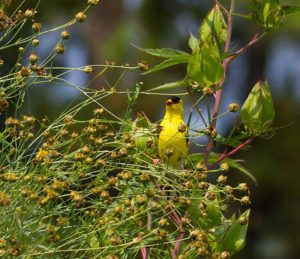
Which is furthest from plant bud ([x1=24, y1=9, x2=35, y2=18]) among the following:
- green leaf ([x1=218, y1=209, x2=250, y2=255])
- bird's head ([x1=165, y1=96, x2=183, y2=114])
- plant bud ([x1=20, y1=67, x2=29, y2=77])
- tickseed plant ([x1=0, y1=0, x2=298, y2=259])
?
bird's head ([x1=165, y1=96, x2=183, y2=114])

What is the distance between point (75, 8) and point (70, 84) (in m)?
6.60

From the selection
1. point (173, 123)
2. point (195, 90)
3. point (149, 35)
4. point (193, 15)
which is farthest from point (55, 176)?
point (193, 15)

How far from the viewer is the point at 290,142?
27.9 ft

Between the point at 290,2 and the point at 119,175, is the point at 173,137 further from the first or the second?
the point at 290,2

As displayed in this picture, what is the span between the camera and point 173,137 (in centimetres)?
205

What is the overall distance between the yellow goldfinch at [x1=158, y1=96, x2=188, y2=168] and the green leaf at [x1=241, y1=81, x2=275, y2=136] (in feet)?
0.46

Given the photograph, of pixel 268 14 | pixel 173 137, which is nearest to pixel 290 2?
pixel 268 14

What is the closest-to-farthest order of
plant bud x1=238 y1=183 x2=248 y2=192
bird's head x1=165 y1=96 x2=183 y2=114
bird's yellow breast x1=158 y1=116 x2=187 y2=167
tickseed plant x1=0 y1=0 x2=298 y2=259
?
tickseed plant x1=0 y1=0 x2=298 y2=259, plant bud x1=238 y1=183 x2=248 y2=192, bird's yellow breast x1=158 y1=116 x2=187 y2=167, bird's head x1=165 y1=96 x2=183 y2=114

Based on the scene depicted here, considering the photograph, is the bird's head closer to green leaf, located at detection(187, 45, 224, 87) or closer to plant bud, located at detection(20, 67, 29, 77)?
green leaf, located at detection(187, 45, 224, 87)

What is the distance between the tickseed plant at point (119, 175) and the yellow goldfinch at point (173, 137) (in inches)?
1.4

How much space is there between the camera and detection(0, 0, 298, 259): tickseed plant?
72.7 inches

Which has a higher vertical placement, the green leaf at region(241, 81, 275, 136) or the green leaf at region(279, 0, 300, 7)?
the green leaf at region(279, 0, 300, 7)

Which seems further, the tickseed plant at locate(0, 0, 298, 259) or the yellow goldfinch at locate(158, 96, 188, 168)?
the yellow goldfinch at locate(158, 96, 188, 168)

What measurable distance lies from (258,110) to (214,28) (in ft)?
0.67
